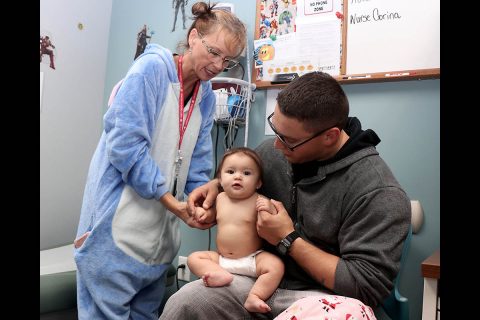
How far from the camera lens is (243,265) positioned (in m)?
1.25

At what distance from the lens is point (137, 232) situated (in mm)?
1358

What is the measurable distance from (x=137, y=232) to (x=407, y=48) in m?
1.39

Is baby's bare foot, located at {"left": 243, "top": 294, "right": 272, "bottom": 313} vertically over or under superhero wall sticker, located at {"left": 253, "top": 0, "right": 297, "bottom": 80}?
under

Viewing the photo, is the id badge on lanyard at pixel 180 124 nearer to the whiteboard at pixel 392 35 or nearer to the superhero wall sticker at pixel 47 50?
the whiteboard at pixel 392 35

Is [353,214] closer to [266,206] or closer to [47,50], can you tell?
[266,206]

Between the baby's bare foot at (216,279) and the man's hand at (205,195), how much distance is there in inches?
11.6

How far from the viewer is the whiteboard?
Result: 1706mm

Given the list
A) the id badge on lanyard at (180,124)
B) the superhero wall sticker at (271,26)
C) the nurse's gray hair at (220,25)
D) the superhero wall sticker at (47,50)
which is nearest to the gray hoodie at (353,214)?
the id badge on lanyard at (180,124)

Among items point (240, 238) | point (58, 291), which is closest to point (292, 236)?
point (240, 238)

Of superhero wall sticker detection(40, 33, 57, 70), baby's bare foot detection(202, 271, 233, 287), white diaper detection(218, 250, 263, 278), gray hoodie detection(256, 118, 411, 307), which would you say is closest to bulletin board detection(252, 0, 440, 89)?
gray hoodie detection(256, 118, 411, 307)

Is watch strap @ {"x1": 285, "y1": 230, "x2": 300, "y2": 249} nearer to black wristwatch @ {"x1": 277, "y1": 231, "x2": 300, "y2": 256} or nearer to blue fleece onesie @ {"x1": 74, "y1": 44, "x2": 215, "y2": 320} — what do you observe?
black wristwatch @ {"x1": 277, "y1": 231, "x2": 300, "y2": 256}

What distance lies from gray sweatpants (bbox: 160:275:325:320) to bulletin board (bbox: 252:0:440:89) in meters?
1.13

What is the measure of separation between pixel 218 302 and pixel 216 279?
66 mm

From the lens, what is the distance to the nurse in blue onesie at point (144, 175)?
1.29 m
